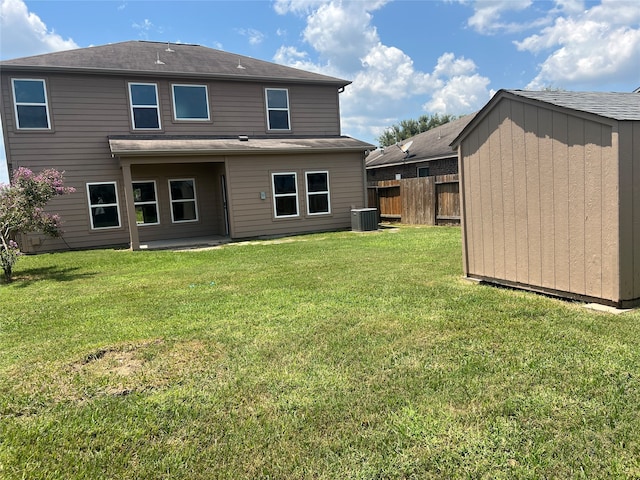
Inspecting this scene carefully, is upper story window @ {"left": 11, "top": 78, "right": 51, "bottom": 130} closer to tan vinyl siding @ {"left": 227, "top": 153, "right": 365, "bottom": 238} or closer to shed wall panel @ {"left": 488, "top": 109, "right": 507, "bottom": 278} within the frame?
tan vinyl siding @ {"left": 227, "top": 153, "right": 365, "bottom": 238}

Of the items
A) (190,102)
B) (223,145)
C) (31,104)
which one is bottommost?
(223,145)

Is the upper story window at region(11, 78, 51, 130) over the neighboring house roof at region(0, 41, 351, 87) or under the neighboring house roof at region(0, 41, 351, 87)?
under

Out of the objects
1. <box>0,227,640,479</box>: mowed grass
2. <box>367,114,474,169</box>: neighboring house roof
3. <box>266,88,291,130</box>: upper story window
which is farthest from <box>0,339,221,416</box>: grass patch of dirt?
<box>367,114,474,169</box>: neighboring house roof

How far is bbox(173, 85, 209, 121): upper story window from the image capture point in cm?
1440

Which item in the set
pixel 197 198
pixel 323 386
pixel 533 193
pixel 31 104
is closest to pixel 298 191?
pixel 197 198

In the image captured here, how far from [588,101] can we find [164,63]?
13.4 meters

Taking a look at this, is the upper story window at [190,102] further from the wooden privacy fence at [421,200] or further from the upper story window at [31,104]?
the wooden privacy fence at [421,200]

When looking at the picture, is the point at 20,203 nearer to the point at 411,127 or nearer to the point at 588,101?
the point at 588,101

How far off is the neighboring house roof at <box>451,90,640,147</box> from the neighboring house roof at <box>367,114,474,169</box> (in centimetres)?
1313

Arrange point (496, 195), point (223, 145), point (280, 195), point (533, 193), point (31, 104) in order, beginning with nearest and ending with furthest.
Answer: point (533, 193)
point (496, 195)
point (31, 104)
point (223, 145)
point (280, 195)

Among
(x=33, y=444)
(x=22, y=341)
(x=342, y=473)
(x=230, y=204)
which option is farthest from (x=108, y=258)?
(x=342, y=473)

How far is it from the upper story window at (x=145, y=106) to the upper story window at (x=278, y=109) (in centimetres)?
379

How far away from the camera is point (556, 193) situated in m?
5.03

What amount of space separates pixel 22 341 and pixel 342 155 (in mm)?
12054
